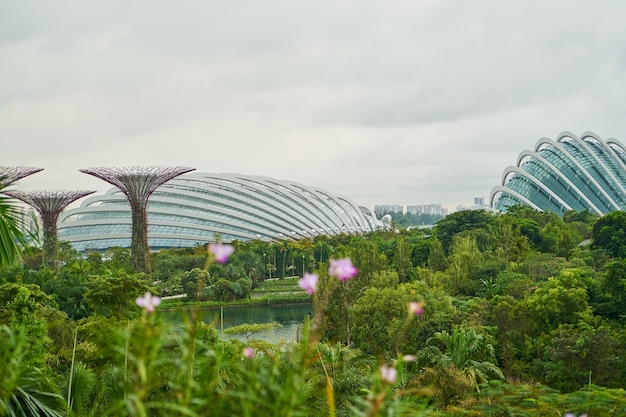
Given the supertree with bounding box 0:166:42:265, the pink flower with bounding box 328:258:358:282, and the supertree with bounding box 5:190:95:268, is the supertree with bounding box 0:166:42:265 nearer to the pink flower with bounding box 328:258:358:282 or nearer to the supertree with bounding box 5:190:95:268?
the pink flower with bounding box 328:258:358:282

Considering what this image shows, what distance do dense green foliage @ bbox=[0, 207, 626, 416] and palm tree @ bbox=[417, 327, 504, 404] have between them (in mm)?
46

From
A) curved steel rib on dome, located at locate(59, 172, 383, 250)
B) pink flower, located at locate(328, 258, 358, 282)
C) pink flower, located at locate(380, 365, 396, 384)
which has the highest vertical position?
curved steel rib on dome, located at locate(59, 172, 383, 250)

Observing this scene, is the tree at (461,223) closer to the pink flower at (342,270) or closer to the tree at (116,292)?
the tree at (116,292)

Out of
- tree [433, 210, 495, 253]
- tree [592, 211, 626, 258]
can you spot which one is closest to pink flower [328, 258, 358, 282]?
tree [592, 211, 626, 258]

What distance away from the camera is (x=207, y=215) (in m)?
71.8

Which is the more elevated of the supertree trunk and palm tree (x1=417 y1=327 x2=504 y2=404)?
the supertree trunk

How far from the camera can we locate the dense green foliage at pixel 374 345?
391 centimetres

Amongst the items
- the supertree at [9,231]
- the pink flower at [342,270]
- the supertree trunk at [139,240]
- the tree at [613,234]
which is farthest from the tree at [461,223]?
the pink flower at [342,270]

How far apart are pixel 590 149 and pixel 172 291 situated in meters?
39.6

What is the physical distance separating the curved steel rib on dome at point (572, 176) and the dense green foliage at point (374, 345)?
1564cm

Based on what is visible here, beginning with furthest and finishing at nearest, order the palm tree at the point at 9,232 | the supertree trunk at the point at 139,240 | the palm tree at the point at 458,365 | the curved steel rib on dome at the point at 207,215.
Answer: the curved steel rib on dome at the point at 207,215, the supertree trunk at the point at 139,240, the palm tree at the point at 458,365, the palm tree at the point at 9,232

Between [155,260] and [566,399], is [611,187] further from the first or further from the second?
[566,399]

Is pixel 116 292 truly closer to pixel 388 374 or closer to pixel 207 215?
pixel 388 374

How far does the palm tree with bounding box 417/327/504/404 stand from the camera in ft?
48.3
